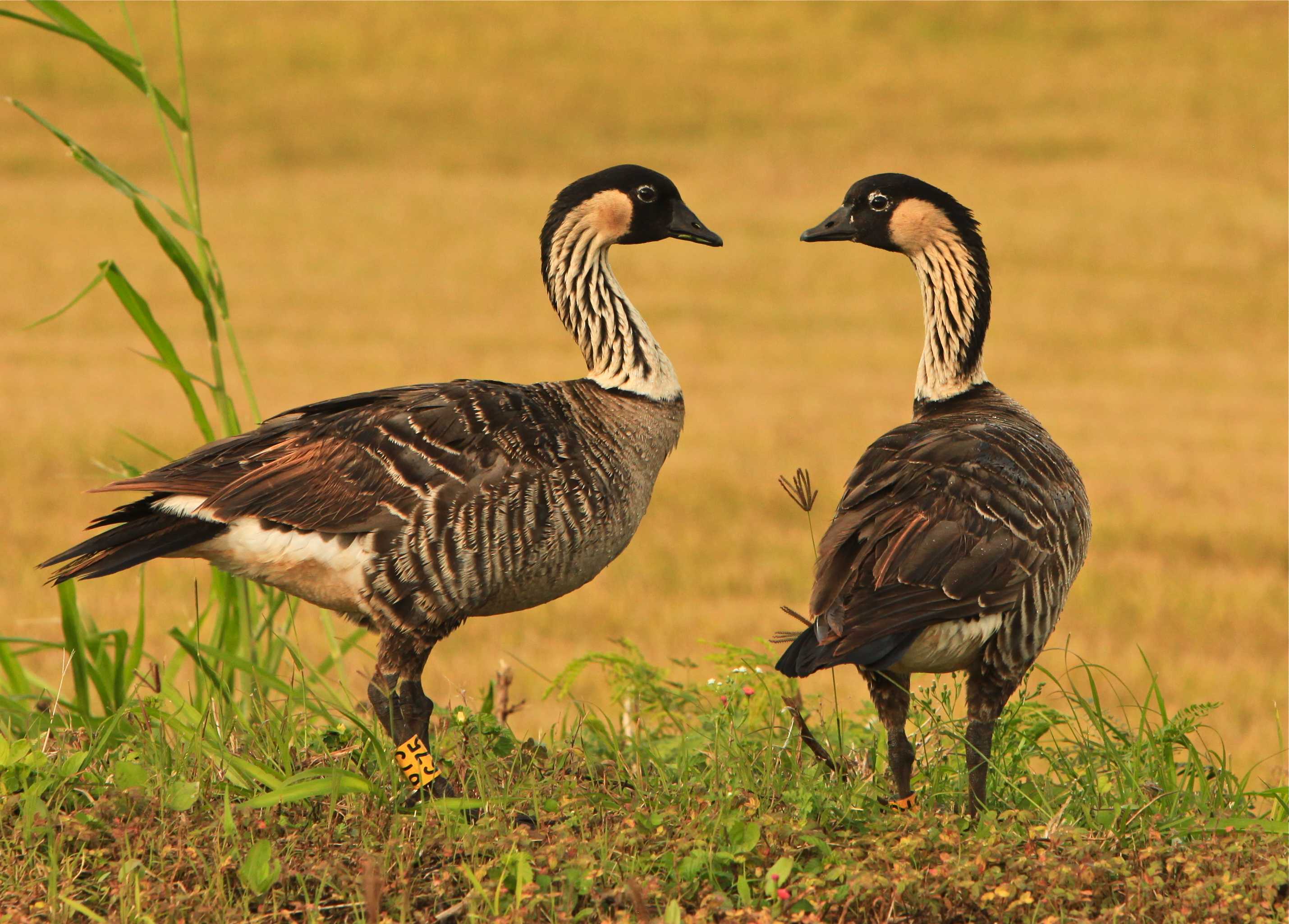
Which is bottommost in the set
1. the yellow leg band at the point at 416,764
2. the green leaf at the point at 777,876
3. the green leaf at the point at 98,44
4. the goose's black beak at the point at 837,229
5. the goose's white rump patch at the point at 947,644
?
the green leaf at the point at 777,876

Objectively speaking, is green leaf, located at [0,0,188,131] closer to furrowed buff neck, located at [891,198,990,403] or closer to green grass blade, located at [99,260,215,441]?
green grass blade, located at [99,260,215,441]

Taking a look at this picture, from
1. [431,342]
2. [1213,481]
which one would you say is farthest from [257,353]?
[1213,481]

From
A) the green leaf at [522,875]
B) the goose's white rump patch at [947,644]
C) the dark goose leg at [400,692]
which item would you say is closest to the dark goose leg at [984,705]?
the goose's white rump patch at [947,644]

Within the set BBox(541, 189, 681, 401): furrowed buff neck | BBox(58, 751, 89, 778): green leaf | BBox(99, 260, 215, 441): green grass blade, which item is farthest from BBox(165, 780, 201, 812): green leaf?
BBox(541, 189, 681, 401): furrowed buff neck

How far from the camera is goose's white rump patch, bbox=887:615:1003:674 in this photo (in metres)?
4.81

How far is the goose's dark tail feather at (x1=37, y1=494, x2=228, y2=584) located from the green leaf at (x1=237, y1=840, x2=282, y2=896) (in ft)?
4.17

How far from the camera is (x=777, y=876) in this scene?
417cm

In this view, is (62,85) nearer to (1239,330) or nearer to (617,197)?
(1239,330)

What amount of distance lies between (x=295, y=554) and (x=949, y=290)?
2859 millimetres

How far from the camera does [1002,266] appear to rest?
32156mm

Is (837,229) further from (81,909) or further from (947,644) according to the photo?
(81,909)

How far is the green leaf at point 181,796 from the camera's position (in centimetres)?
448

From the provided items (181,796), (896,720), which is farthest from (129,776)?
(896,720)

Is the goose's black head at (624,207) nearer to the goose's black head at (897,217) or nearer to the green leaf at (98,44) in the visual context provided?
the goose's black head at (897,217)
